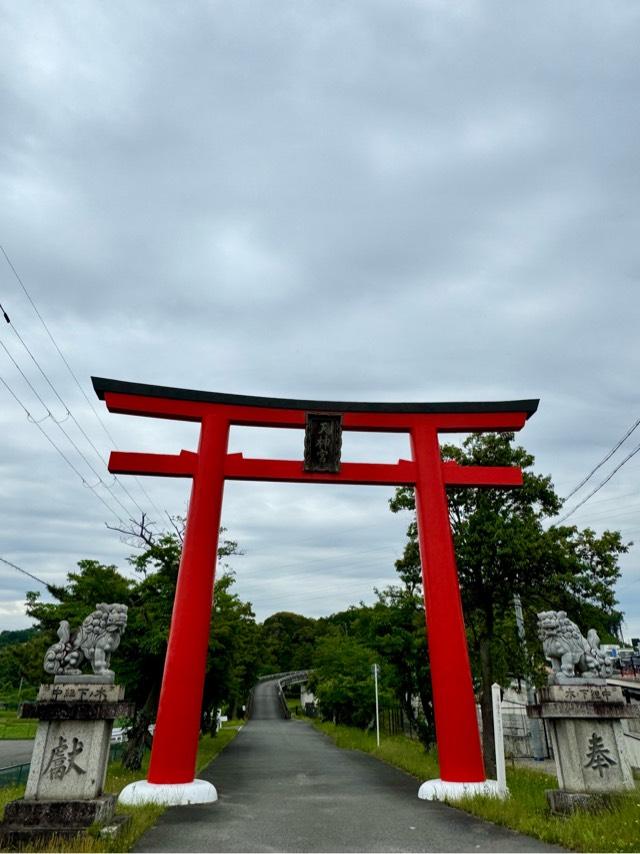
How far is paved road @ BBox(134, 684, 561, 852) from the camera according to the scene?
19.9 ft

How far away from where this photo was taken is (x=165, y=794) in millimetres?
8312

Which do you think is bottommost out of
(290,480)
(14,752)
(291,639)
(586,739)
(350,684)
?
(14,752)

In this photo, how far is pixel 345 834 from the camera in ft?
21.6

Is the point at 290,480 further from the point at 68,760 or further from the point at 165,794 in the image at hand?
the point at 68,760

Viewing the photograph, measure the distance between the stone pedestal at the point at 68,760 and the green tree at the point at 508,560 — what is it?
8.50 metres

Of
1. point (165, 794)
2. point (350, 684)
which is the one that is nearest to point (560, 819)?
point (165, 794)

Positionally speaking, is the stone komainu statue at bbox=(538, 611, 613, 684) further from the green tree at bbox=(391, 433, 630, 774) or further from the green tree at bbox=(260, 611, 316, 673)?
the green tree at bbox=(260, 611, 316, 673)

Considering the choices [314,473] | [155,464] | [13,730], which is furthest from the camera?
[13,730]

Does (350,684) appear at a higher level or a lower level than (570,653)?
higher

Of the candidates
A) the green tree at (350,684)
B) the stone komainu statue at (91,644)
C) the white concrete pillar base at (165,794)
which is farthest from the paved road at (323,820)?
the green tree at (350,684)

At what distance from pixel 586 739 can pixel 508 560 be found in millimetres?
5432

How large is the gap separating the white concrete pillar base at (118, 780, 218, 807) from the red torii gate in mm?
16

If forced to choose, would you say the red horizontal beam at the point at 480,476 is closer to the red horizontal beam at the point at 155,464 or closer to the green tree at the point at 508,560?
the green tree at the point at 508,560

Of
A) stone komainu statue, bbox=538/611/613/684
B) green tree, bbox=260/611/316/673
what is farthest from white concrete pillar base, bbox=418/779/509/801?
green tree, bbox=260/611/316/673
